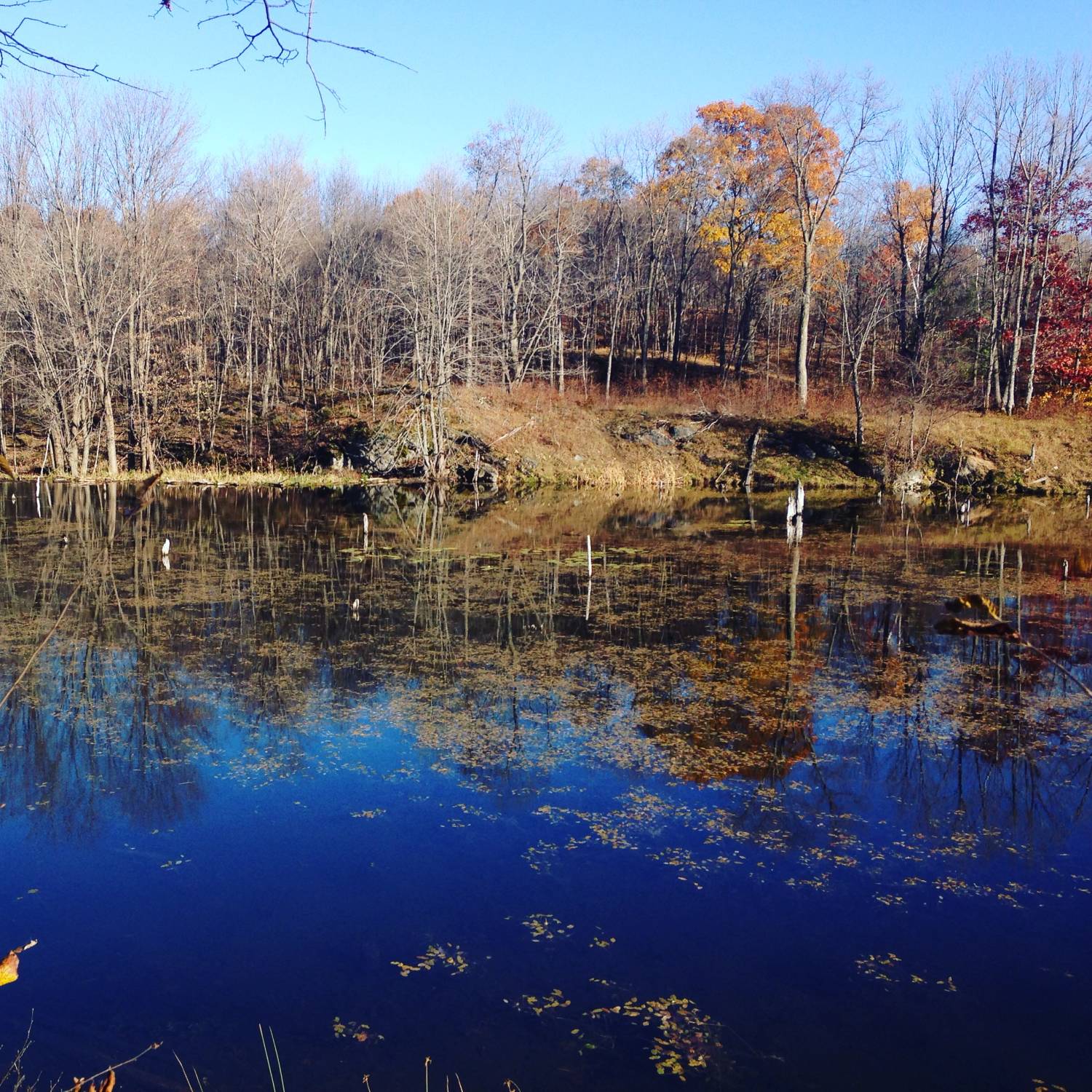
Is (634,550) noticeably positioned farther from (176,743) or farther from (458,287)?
(458,287)

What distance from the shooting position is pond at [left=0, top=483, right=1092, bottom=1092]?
12.6 feet

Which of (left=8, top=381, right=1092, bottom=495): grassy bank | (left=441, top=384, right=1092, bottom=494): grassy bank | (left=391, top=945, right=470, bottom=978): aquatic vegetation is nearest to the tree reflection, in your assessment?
(left=391, top=945, right=470, bottom=978): aquatic vegetation

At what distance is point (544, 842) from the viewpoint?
550cm

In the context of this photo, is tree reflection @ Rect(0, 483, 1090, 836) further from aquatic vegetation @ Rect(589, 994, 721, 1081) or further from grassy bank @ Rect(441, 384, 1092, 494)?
grassy bank @ Rect(441, 384, 1092, 494)

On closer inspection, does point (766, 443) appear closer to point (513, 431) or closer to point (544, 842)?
point (513, 431)

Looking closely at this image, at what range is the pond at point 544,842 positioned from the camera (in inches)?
152

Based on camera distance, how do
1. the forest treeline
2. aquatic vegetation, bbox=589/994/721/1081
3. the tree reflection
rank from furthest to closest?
the forest treeline
the tree reflection
aquatic vegetation, bbox=589/994/721/1081

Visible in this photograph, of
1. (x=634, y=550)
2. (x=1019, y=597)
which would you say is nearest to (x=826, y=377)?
(x=634, y=550)

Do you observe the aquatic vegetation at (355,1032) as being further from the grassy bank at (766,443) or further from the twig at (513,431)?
the twig at (513,431)

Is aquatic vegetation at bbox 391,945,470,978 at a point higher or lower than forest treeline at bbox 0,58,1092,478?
lower

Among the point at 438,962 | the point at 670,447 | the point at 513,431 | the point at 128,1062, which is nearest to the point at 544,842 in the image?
the point at 438,962

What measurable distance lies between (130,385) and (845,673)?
25.4m

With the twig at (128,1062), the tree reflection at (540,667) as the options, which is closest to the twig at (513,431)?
the tree reflection at (540,667)

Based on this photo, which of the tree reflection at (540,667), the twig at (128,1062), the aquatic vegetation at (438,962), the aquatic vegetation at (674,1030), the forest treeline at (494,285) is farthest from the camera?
the forest treeline at (494,285)
